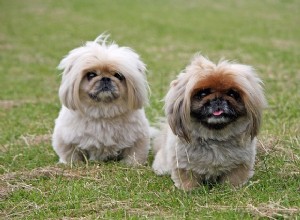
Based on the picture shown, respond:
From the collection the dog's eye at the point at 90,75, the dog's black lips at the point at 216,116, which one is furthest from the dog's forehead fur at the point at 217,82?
the dog's eye at the point at 90,75

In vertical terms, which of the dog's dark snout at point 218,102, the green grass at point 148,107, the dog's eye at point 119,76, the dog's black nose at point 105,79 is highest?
the dog's dark snout at point 218,102

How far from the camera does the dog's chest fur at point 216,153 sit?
4938mm

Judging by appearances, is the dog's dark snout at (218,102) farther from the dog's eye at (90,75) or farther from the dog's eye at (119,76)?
the dog's eye at (90,75)

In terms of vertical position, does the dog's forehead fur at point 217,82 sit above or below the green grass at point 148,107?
above

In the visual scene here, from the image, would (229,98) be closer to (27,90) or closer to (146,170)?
(146,170)

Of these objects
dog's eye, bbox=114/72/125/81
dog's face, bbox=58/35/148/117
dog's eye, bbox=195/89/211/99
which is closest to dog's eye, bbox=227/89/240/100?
dog's eye, bbox=195/89/211/99

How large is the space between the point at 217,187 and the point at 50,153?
2201 millimetres

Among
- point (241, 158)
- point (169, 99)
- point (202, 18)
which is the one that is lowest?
point (202, 18)

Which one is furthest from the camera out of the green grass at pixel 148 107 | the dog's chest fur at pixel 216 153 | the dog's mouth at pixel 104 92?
the dog's mouth at pixel 104 92

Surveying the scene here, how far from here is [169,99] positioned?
4.86 meters

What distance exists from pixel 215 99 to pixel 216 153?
52 cm

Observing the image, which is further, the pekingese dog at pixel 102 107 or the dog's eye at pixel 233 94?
the pekingese dog at pixel 102 107

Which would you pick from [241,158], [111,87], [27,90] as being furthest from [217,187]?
[27,90]

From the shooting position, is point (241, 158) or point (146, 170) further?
point (146, 170)
